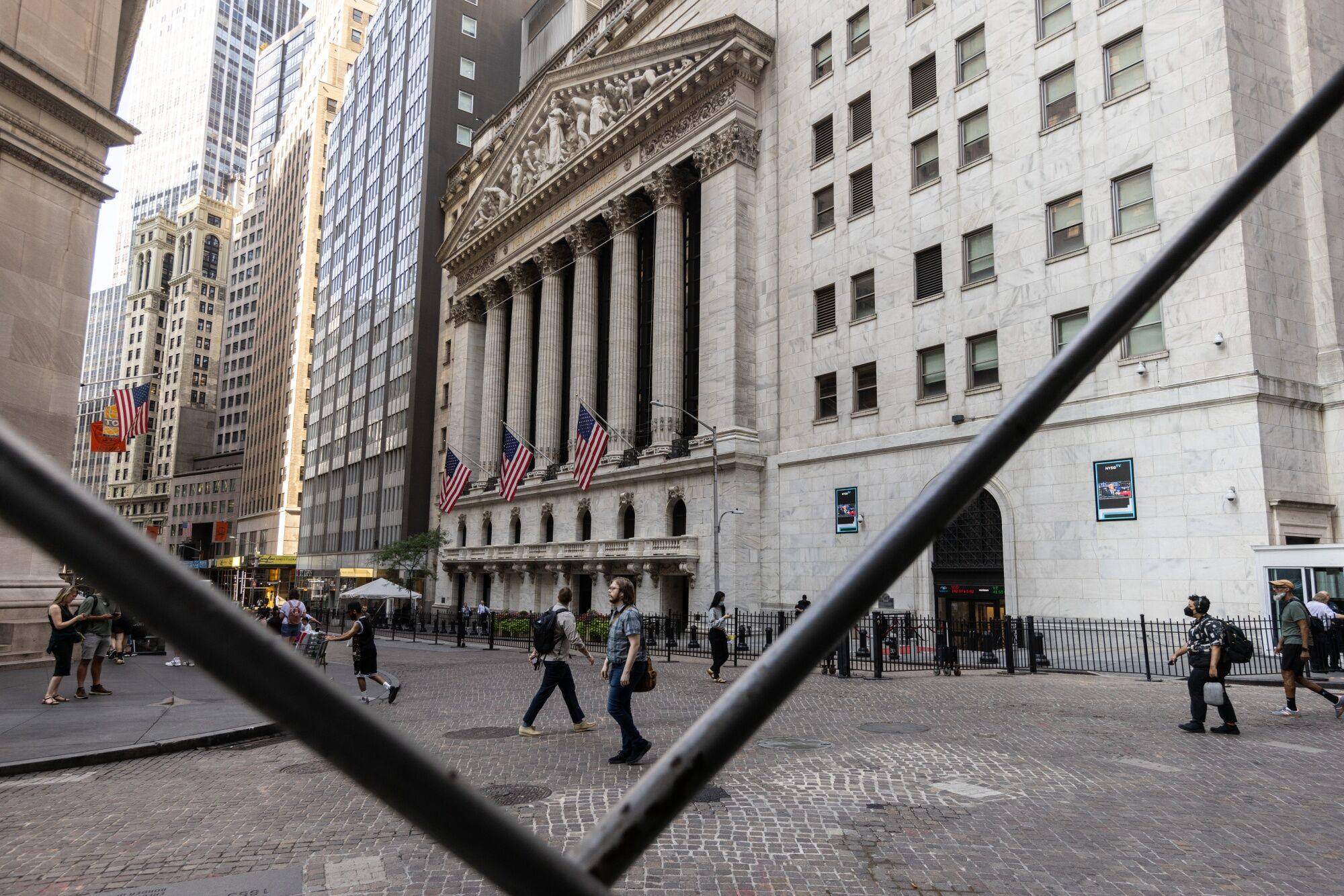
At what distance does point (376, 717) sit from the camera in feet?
2.43

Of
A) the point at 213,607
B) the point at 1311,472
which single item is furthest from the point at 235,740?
the point at 1311,472

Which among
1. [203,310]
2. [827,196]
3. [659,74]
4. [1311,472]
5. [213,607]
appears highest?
[203,310]

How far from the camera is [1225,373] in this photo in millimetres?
24016

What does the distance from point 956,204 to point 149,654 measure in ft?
104

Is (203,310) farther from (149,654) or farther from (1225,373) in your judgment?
(1225,373)

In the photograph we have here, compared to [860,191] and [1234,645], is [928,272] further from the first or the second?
[1234,645]

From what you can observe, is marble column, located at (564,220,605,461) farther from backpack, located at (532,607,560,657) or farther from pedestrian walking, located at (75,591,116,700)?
backpack, located at (532,607,560,657)

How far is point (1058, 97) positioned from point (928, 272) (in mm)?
7219

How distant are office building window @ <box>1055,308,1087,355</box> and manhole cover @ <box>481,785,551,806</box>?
79.9 feet

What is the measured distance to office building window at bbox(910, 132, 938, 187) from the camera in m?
33.5

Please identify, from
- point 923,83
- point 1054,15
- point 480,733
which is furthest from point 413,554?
point 480,733

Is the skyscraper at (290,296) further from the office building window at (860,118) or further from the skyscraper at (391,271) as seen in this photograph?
the office building window at (860,118)

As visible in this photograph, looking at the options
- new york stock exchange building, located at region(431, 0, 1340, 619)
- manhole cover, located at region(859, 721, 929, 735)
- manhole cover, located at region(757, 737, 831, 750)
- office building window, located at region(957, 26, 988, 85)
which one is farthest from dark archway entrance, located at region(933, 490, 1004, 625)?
manhole cover, located at region(757, 737, 831, 750)

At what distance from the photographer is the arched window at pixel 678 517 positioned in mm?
40812
